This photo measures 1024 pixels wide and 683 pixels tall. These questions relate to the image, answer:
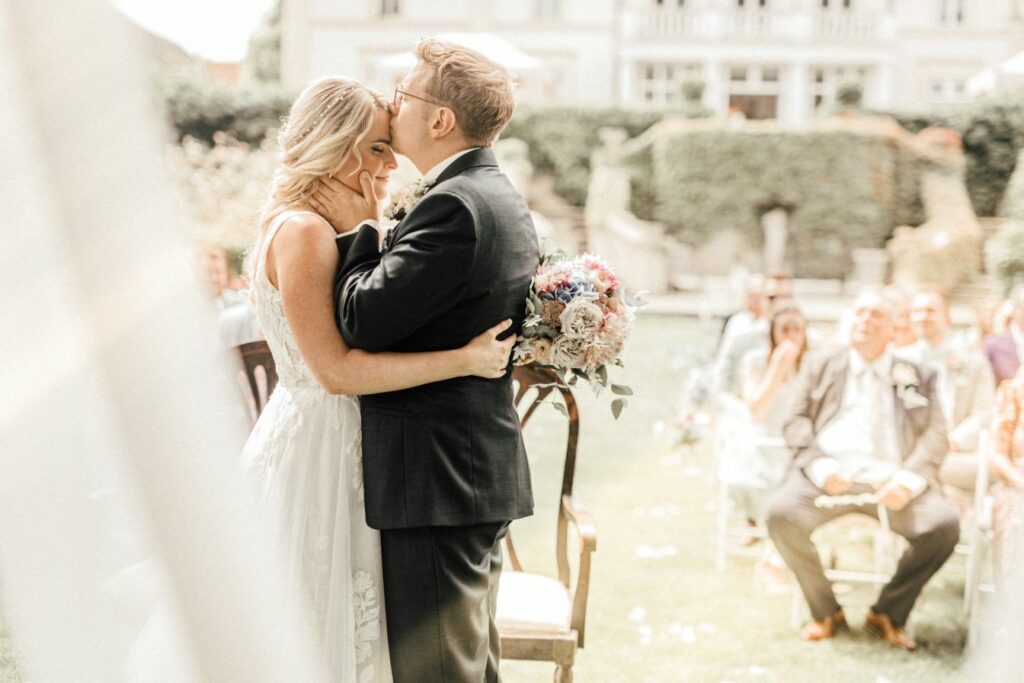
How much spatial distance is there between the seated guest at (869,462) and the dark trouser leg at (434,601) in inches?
104

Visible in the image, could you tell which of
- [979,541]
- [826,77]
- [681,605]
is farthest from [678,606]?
[826,77]

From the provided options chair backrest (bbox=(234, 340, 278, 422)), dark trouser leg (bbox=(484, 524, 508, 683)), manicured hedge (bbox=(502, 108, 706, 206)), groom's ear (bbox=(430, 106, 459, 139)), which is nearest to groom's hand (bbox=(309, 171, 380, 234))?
groom's ear (bbox=(430, 106, 459, 139))

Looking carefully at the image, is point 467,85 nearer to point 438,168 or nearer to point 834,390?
point 438,168

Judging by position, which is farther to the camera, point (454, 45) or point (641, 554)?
point (641, 554)

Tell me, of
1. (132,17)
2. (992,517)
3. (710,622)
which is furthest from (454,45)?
(992,517)

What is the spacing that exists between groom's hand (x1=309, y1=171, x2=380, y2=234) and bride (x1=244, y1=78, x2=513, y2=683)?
0.02 m

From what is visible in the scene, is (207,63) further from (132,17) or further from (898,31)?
(132,17)

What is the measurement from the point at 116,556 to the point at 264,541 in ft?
0.87

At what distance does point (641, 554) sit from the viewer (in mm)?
5453

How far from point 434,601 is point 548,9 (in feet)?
96.6

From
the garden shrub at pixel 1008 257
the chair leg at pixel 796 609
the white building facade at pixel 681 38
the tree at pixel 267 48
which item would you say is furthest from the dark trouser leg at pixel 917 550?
the tree at pixel 267 48

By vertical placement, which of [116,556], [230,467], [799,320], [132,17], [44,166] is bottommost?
[799,320]

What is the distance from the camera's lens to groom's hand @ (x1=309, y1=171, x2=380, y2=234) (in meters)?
2.33

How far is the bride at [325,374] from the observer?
2.18 m
